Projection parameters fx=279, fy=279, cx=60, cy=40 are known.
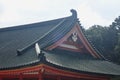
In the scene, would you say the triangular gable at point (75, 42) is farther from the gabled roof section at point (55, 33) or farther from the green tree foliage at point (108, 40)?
the green tree foliage at point (108, 40)

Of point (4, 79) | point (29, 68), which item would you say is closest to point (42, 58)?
point (29, 68)

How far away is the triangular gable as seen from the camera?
53.2ft

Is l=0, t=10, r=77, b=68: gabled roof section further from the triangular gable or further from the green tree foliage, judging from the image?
the green tree foliage

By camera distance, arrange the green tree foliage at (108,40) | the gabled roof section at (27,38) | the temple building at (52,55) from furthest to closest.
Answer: the green tree foliage at (108,40)
the gabled roof section at (27,38)
the temple building at (52,55)

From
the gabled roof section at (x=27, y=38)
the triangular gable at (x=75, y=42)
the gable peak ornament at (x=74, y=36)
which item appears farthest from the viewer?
the gable peak ornament at (x=74, y=36)

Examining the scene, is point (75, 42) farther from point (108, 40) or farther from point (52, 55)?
point (108, 40)

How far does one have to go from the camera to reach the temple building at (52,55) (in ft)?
38.4

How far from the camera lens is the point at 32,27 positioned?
67.6 ft

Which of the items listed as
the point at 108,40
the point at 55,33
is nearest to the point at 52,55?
the point at 55,33

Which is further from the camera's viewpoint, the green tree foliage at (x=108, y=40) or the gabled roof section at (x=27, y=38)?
the green tree foliage at (x=108, y=40)

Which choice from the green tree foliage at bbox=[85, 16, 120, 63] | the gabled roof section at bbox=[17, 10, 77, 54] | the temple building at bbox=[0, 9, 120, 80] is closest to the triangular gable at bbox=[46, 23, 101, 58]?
the temple building at bbox=[0, 9, 120, 80]

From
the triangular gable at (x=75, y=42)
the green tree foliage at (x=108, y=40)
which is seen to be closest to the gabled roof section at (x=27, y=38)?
the triangular gable at (x=75, y=42)

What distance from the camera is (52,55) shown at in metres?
13.9

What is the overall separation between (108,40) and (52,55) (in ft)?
76.6
